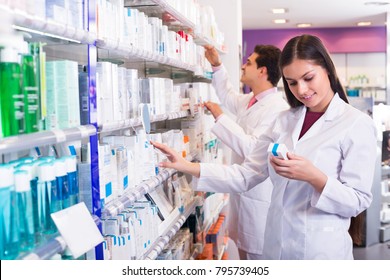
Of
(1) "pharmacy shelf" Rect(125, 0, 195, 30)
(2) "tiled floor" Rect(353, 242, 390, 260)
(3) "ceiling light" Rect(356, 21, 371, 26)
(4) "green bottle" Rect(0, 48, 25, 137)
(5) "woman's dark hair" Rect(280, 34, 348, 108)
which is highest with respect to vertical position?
(3) "ceiling light" Rect(356, 21, 371, 26)

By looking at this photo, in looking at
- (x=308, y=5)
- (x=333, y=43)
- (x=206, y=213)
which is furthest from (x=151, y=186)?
(x=333, y=43)

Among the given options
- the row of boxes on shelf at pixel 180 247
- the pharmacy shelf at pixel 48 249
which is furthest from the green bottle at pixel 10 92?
the row of boxes on shelf at pixel 180 247

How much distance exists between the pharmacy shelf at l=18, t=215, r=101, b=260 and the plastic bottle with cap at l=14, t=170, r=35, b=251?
0.13 ft

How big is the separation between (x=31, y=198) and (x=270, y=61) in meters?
2.64

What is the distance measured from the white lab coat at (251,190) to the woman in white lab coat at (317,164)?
0.91 meters

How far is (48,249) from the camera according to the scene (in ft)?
5.03

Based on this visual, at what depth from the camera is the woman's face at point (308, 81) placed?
2.25 metres

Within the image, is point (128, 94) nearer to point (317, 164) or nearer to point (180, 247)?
point (317, 164)

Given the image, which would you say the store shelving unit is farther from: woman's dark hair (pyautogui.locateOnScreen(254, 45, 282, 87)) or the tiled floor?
the tiled floor

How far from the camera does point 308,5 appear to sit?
9.05 metres

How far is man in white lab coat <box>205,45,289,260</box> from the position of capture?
11.3 feet

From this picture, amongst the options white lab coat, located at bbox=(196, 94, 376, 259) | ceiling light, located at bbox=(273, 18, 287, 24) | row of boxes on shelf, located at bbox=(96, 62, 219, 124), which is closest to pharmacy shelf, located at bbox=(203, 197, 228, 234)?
row of boxes on shelf, located at bbox=(96, 62, 219, 124)

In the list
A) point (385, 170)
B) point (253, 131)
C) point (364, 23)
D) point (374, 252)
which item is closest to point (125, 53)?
point (253, 131)

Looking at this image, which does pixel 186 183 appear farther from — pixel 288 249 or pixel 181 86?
pixel 288 249
